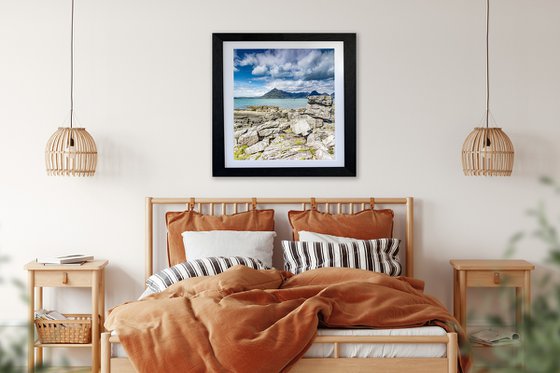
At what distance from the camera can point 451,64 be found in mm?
4750

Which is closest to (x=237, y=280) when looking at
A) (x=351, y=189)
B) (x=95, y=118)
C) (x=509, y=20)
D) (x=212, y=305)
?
(x=212, y=305)

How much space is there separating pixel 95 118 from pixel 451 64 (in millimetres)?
2413

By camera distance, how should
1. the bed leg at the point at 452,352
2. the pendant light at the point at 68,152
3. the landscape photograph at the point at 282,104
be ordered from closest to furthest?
the bed leg at the point at 452,352
the pendant light at the point at 68,152
the landscape photograph at the point at 282,104

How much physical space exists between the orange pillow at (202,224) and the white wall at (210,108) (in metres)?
0.21

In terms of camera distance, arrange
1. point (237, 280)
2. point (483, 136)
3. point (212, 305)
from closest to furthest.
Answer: point (212, 305)
point (237, 280)
point (483, 136)

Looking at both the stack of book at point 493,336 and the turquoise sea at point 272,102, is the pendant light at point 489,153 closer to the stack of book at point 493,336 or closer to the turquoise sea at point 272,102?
the stack of book at point 493,336

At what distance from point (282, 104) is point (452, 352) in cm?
217

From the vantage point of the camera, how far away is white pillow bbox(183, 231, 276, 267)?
14.3ft

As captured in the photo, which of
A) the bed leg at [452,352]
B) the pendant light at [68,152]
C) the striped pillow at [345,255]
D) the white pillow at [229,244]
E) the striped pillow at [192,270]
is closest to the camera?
the bed leg at [452,352]

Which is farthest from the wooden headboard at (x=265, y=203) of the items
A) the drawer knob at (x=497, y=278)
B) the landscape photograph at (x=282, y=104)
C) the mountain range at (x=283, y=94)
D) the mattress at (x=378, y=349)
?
the mattress at (x=378, y=349)

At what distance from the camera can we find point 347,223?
453 centimetres

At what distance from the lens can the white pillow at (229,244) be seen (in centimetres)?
435

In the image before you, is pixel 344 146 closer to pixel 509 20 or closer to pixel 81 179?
pixel 509 20

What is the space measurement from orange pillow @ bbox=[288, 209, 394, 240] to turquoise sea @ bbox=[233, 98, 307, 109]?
0.73 m
